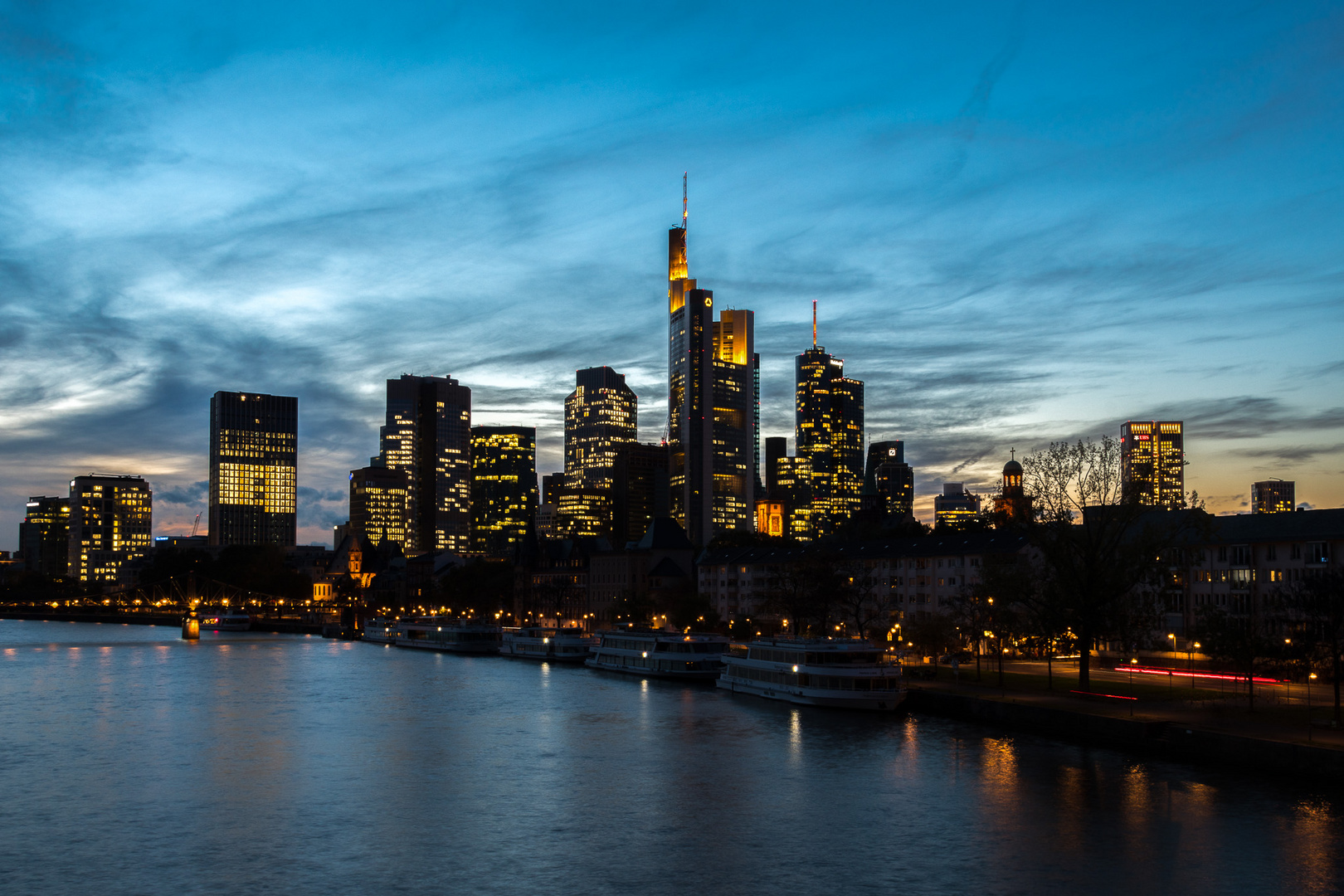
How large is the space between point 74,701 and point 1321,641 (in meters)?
87.5

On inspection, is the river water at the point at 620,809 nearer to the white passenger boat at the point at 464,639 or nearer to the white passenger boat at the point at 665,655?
the white passenger boat at the point at 665,655

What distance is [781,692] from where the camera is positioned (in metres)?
93.4

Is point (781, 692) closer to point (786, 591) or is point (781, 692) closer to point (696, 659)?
point (696, 659)

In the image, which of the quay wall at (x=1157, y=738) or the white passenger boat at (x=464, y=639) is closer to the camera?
the quay wall at (x=1157, y=738)

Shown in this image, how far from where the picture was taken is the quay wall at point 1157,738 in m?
51.7

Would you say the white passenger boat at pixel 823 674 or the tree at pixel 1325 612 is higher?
the tree at pixel 1325 612

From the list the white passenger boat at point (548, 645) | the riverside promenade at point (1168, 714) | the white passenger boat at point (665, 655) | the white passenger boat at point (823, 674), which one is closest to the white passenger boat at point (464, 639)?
the white passenger boat at point (548, 645)

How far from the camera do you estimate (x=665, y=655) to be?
397 ft

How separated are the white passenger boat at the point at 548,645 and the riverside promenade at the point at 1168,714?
214 ft

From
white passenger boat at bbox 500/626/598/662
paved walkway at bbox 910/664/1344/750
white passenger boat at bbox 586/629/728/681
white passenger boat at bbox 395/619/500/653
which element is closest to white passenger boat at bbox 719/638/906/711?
paved walkway at bbox 910/664/1344/750

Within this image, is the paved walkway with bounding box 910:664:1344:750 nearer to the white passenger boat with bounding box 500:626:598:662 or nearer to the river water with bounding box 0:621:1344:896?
the river water with bounding box 0:621:1344:896

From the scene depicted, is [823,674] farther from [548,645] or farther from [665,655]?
[548,645]

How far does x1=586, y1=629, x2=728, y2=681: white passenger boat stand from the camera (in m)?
119

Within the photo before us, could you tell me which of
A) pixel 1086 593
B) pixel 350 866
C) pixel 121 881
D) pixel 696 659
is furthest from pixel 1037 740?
pixel 696 659
